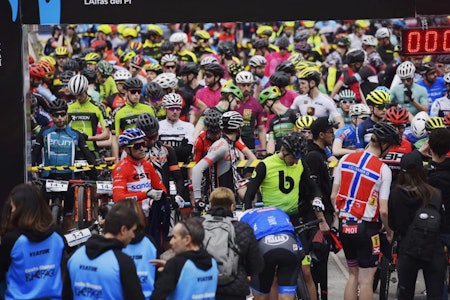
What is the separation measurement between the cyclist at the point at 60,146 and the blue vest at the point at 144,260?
620 centimetres

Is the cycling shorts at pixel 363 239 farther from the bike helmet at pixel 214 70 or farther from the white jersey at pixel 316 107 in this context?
the bike helmet at pixel 214 70

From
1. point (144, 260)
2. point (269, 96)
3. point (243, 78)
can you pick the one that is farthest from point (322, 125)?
point (243, 78)

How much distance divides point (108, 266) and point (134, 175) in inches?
169

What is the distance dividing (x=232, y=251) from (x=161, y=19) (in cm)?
336

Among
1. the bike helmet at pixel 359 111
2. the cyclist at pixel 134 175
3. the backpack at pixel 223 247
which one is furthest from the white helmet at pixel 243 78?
the backpack at pixel 223 247

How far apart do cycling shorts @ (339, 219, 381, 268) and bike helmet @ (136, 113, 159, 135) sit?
286 centimetres

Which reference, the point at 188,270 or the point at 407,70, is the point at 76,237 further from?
the point at 407,70

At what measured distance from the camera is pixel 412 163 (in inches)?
462

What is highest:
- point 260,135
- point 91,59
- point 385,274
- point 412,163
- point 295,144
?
point 91,59

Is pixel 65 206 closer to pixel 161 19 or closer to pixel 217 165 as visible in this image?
pixel 217 165

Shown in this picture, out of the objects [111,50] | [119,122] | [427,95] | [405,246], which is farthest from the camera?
[111,50]

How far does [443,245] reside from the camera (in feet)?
39.1

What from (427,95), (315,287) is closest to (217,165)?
(315,287)

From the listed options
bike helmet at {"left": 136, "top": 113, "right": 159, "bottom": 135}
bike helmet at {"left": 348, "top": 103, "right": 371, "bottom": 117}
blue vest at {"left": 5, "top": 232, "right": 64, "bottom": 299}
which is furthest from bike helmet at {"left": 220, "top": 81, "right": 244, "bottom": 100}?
blue vest at {"left": 5, "top": 232, "right": 64, "bottom": 299}
